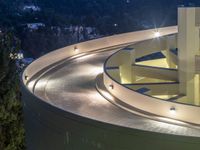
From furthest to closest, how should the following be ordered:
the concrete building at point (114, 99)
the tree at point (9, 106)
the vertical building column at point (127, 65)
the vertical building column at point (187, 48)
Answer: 1. the vertical building column at point (127, 65)
2. the tree at point (9, 106)
3. the vertical building column at point (187, 48)
4. the concrete building at point (114, 99)

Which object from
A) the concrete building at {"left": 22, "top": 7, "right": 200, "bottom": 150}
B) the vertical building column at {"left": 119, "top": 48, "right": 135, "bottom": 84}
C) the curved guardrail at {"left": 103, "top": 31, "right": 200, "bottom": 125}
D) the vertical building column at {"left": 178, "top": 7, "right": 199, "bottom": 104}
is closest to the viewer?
the concrete building at {"left": 22, "top": 7, "right": 200, "bottom": 150}

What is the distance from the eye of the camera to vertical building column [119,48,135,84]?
17.5m

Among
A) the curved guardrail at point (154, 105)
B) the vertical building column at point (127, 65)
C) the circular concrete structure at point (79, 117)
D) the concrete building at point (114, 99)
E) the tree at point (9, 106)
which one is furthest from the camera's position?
the vertical building column at point (127, 65)

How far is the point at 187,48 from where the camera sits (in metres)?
14.7

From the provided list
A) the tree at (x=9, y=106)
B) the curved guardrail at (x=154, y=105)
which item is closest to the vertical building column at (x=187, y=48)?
the curved guardrail at (x=154, y=105)

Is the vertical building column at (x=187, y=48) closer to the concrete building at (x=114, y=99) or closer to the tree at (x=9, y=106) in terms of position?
the concrete building at (x=114, y=99)

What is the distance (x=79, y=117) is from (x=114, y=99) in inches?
148

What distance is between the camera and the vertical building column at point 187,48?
14508mm

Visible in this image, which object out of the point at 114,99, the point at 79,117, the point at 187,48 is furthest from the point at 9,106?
the point at 79,117

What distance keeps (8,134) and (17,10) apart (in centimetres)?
4229

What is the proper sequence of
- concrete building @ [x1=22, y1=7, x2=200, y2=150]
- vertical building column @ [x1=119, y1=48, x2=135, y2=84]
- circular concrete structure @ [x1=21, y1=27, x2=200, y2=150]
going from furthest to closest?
1. vertical building column @ [x1=119, y1=48, x2=135, y2=84]
2. concrete building @ [x1=22, y1=7, x2=200, y2=150]
3. circular concrete structure @ [x1=21, y1=27, x2=200, y2=150]

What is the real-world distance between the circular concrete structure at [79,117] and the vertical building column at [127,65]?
0.94m

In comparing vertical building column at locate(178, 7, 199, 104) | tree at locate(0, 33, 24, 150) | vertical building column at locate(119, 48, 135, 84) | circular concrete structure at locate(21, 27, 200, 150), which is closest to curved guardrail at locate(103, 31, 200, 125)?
circular concrete structure at locate(21, 27, 200, 150)

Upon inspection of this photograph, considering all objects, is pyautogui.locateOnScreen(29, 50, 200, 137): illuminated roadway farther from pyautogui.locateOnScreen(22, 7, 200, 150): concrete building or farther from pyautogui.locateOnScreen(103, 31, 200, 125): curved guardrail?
pyautogui.locateOnScreen(103, 31, 200, 125): curved guardrail
